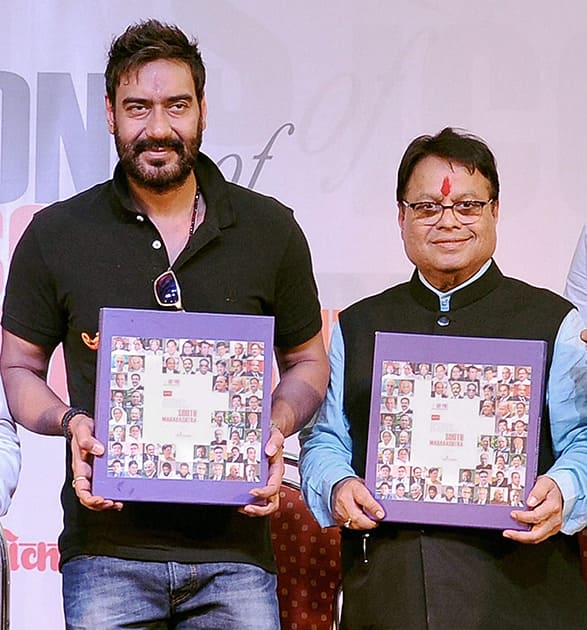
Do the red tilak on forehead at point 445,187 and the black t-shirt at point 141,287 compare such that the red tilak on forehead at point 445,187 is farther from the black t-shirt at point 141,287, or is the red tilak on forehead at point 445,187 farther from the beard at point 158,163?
the beard at point 158,163

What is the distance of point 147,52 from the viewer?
2.22m

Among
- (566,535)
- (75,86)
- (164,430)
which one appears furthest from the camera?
(75,86)

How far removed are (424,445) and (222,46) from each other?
5.43 feet

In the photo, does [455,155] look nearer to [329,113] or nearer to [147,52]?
[147,52]

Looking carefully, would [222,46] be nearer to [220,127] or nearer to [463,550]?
[220,127]

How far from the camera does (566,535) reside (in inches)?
87.8

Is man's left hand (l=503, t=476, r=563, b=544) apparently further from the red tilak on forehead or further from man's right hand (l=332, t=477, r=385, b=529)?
the red tilak on forehead

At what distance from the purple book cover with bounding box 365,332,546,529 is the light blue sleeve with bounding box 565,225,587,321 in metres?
0.89

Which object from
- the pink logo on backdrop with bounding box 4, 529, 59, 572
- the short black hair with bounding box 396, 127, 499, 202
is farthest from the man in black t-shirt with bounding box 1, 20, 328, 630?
the pink logo on backdrop with bounding box 4, 529, 59, 572

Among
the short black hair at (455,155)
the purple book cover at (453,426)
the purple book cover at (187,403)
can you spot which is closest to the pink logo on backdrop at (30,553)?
the purple book cover at (187,403)

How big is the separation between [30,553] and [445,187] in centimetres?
179

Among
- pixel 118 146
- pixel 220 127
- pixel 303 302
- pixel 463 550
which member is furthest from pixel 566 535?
pixel 220 127

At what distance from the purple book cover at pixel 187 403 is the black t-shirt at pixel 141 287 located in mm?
108

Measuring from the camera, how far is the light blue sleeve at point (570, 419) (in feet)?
6.97
